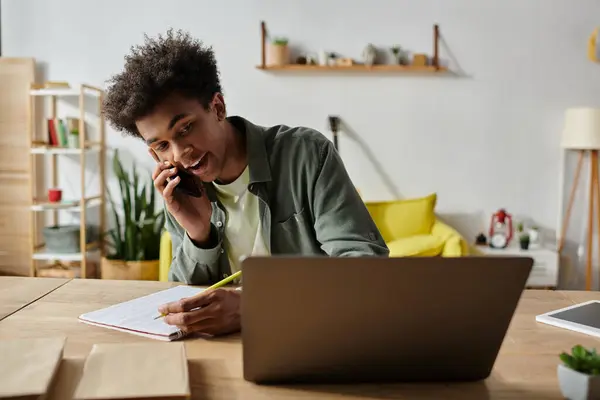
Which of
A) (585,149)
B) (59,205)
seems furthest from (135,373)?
(585,149)

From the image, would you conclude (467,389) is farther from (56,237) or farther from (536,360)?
(56,237)

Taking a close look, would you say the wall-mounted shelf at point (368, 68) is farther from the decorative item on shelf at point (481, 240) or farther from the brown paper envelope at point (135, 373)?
the brown paper envelope at point (135, 373)

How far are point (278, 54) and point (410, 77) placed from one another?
34.4 inches

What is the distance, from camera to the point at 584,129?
12.0 ft

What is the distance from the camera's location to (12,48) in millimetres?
4035

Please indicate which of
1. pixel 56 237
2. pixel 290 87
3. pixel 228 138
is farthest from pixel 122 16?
pixel 228 138

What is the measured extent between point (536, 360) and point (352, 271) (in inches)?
15.8

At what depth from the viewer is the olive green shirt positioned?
150 cm

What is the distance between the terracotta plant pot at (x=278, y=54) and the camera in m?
3.86

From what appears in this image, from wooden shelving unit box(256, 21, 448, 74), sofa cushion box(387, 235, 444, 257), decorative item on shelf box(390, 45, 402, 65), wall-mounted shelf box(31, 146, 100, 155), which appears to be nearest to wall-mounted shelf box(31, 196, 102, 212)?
wall-mounted shelf box(31, 146, 100, 155)

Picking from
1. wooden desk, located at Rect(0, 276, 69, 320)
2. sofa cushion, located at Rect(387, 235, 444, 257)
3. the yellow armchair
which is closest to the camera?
wooden desk, located at Rect(0, 276, 69, 320)

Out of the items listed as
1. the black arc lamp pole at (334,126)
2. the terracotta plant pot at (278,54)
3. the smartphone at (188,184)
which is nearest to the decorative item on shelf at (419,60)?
the black arc lamp pole at (334,126)

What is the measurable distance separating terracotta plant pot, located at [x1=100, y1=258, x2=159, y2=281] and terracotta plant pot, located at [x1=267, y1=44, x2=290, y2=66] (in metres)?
1.47

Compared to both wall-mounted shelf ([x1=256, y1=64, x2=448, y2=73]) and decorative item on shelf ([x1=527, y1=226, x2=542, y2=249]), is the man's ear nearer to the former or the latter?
wall-mounted shelf ([x1=256, y1=64, x2=448, y2=73])
